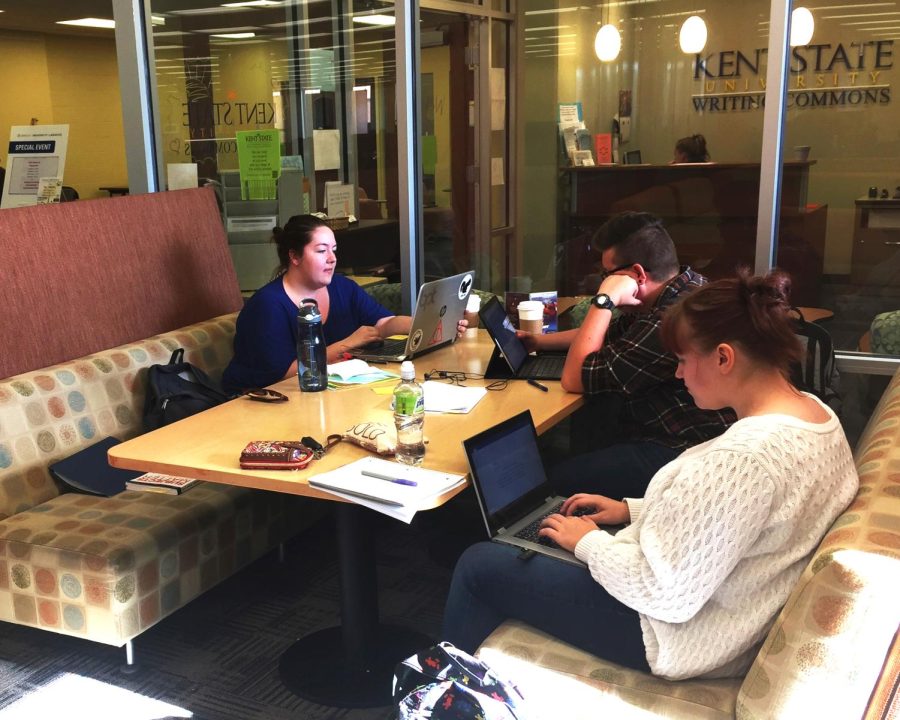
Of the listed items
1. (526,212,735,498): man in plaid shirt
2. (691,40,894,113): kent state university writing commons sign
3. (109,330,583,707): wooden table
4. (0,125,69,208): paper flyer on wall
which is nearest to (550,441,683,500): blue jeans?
(526,212,735,498): man in plaid shirt

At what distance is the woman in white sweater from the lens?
1.67 meters

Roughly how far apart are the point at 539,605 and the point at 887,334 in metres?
2.12

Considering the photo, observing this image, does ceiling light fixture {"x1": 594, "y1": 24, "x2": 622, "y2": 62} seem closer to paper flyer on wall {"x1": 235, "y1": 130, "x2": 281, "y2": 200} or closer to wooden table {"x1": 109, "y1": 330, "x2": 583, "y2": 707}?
paper flyer on wall {"x1": 235, "y1": 130, "x2": 281, "y2": 200}

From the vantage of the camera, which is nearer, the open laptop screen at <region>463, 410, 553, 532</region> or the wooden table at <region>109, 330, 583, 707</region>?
the open laptop screen at <region>463, 410, 553, 532</region>

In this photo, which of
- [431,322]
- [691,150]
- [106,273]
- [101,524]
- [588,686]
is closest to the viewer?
[588,686]

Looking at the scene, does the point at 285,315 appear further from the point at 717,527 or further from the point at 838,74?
the point at 838,74

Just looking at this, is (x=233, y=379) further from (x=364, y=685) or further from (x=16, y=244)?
(x=364, y=685)

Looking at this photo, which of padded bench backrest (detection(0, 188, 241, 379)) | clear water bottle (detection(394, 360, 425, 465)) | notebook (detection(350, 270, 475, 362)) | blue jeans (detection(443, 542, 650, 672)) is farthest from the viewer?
padded bench backrest (detection(0, 188, 241, 379))

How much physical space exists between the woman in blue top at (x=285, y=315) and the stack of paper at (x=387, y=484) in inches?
44.9

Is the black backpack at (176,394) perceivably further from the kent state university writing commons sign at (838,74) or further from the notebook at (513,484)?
the kent state university writing commons sign at (838,74)

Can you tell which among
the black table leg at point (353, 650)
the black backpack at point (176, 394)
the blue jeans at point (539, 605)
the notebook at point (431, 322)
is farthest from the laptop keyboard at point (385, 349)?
the blue jeans at point (539, 605)

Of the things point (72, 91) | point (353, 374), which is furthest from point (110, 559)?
point (72, 91)

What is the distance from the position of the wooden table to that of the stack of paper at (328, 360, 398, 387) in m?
0.08

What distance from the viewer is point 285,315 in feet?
11.0
